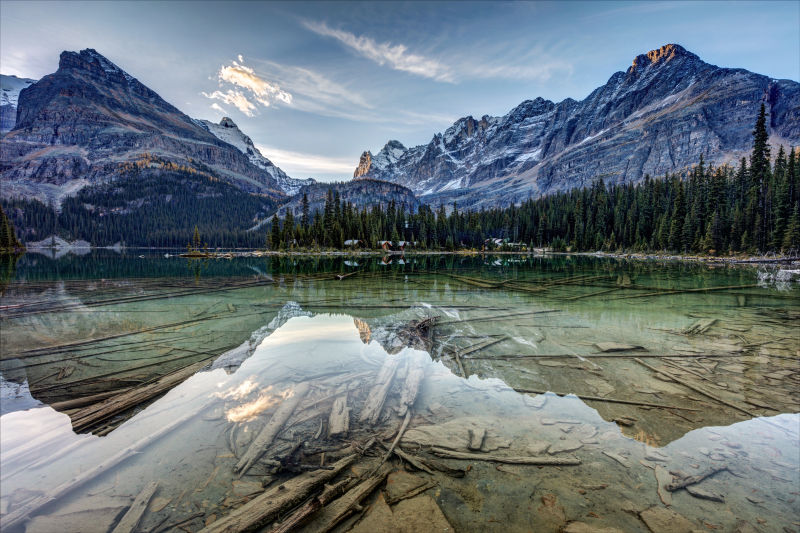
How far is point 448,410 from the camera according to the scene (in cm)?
738

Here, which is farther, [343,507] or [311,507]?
[343,507]

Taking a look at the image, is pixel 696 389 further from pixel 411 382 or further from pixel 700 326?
pixel 700 326

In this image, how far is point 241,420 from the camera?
6824 mm

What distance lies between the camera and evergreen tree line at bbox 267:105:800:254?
67.1 metres

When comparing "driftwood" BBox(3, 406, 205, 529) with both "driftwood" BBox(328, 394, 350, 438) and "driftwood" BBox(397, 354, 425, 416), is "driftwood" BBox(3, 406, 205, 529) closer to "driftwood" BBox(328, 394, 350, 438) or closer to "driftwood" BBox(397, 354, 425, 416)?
"driftwood" BBox(328, 394, 350, 438)

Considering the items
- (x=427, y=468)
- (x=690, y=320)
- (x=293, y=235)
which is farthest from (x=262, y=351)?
(x=293, y=235)

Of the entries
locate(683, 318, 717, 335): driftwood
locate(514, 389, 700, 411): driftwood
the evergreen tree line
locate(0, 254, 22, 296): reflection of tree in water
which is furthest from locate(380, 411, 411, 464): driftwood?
the evergreen tree line

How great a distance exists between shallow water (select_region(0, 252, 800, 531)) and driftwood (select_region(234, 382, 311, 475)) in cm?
13

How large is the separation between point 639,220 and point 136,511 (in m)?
124

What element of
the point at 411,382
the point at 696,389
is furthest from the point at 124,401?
the point at 696,389

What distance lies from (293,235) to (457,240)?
61067 mm

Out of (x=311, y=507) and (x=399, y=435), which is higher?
(x=311, y=507)

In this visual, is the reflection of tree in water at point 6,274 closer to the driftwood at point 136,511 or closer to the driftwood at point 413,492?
the driftwood at point 136,511

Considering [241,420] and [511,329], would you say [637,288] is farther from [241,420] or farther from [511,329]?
A: [241,420]
